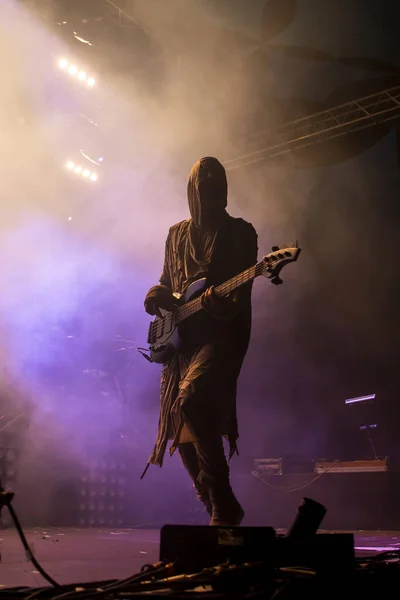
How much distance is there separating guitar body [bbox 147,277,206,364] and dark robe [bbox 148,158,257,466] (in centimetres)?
6

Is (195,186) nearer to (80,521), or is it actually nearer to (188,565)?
(188,565)

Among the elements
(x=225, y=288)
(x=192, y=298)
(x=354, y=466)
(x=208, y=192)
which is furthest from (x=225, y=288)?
(x=354, y=466)

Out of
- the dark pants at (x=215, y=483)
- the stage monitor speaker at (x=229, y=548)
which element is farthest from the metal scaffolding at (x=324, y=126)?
the stage monitor speaker at (x=229, y=548)

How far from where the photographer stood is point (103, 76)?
9047 millimetres

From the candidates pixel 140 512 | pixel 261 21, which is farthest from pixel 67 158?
pixel 140 512

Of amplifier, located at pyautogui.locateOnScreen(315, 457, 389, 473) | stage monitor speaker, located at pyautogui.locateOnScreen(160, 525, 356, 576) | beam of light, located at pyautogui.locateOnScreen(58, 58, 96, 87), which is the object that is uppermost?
beam of light, located at pyautogui.locateOnScreen(58, 58, 96, 87)

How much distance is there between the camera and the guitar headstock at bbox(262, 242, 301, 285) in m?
3.12

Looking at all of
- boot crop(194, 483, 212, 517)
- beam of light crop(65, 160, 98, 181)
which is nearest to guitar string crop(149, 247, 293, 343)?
boot crop(194, 483, 212, 517)

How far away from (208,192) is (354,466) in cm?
516

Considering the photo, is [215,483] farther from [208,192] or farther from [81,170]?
[81,170]

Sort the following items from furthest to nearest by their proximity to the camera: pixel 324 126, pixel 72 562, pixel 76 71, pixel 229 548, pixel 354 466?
pixel 76 71
pixel 324 126
pixel 354 466
pixel 72 562
pixel 229 548

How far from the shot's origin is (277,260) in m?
3.14

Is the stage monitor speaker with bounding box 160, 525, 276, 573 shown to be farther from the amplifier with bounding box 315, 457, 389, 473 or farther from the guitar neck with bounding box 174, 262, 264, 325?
the amplifier with bounding box 315, 457, 389, 473

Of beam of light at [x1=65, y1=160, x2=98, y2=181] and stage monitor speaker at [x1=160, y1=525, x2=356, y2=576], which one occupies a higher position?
beam of light at [x1=65, y1=160, x2=98, y2=181]
